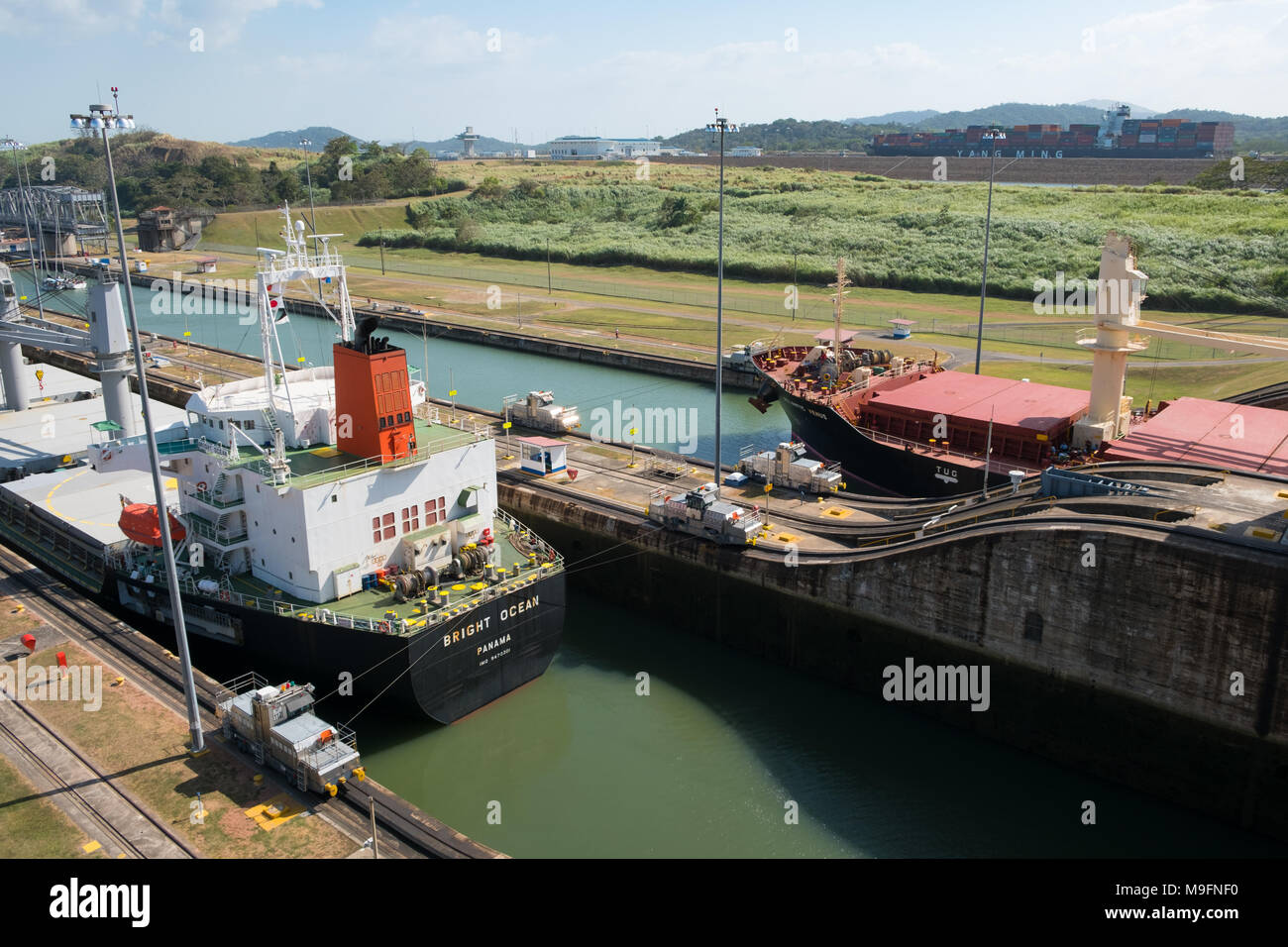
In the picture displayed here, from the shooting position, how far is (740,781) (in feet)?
82.8

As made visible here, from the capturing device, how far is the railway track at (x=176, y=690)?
1942 centimetres

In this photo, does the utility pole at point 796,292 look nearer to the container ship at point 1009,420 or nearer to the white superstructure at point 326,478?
the container ship at point 1009,420

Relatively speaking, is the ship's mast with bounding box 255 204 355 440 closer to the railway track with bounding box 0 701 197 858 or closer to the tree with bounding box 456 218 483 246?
the railway track with bounding box 0 701 197 858

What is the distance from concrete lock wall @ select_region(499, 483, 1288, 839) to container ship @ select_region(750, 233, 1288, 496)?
17.3 ft

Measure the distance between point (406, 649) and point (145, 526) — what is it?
10934 mm

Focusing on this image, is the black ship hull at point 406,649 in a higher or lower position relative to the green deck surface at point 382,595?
lower

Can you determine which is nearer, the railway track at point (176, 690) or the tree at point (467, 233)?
the railway track at point (176, 690)

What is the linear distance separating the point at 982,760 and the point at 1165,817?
4552mm

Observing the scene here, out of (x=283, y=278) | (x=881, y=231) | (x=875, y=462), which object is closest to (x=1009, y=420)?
(x=875, y=462)

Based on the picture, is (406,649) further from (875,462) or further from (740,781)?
(875,462)

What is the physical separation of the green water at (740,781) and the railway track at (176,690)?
3234 mm

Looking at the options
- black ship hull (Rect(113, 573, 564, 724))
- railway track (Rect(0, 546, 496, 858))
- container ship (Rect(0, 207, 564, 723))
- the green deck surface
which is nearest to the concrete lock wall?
the green deck surface

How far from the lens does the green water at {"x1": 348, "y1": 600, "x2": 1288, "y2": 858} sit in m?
23.1

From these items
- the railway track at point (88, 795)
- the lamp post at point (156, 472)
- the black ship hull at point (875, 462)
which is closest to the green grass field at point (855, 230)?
the black ship hull at point (875, 462)
